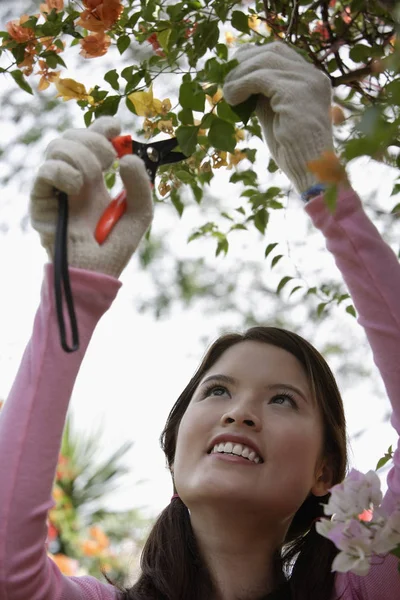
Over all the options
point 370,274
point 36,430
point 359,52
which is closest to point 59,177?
point 36,430

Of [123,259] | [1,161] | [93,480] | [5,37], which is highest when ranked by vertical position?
[1,161]

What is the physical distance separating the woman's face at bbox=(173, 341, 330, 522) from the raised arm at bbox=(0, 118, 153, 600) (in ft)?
0.88

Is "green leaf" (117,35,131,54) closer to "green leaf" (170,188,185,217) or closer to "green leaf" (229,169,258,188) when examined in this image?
"green leaf" (170,188,185,217)

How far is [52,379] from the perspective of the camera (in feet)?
3.28

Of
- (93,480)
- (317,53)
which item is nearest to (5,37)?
(317,53)

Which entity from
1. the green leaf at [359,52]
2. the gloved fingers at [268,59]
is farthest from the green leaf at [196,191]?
the gloved fingers at [268,59]

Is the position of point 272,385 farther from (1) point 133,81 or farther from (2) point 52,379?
(1) point 133,81

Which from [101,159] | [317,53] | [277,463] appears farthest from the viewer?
[317,53]

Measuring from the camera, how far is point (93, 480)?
730 cm

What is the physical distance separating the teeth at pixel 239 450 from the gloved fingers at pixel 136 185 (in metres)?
0.37

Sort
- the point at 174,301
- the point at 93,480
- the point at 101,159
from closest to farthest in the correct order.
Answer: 1. the point at 101,159
2. the point at 174,301
3. the point at 93,480

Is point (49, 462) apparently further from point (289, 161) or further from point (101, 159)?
point (289, 161)

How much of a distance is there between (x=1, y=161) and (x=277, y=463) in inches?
94.3

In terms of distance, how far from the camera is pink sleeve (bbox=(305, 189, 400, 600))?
1072 millimetres
